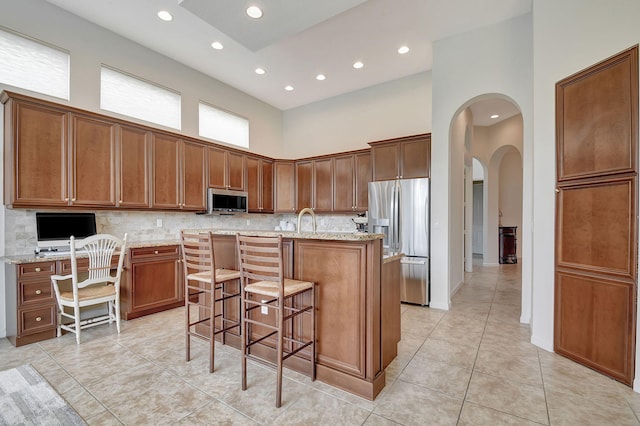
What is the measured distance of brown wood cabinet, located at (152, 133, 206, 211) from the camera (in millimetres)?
4180

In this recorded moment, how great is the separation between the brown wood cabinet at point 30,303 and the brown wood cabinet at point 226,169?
8.05ft

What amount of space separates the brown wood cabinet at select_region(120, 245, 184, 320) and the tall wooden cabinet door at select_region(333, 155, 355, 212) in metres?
2.95

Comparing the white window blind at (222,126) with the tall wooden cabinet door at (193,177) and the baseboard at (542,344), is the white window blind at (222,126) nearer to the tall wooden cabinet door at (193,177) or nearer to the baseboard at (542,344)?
the tall wooden cabinet door at (193,177)

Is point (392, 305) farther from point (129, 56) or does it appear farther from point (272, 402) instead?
point (129, 56)

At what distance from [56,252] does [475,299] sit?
18.7ft

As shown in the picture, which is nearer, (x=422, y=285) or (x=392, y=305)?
(x=392, y=305)

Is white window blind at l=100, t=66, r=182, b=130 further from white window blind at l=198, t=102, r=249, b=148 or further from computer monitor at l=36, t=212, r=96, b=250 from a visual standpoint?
computer monitor at l=36, t=212, r=96, b=250

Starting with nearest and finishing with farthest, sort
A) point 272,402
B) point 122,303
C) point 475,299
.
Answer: point 272,402
point 122,303
point 475,299

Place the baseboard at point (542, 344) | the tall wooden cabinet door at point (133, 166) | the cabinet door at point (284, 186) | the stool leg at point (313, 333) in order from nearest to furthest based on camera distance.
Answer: the stool leg at point (313, 333)
the baseboard at point (542, 344)
the tall wooden cabinet door at point (133, 166)
the cabinet door at point (284, 186)

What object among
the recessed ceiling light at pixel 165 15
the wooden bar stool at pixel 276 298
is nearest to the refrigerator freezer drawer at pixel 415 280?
the wooden bar stool at pixel 276 298

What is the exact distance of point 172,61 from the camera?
4.70 meters

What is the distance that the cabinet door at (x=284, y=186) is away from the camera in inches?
245

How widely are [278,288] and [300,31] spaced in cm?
300

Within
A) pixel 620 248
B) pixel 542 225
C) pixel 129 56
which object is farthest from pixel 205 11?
pixel 620 248
